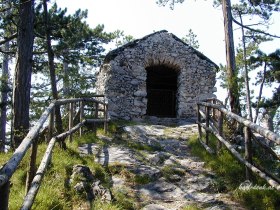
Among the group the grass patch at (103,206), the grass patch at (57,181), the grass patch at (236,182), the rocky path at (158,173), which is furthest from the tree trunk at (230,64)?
the grass patch at (103,206)

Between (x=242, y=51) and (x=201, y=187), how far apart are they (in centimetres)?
1705

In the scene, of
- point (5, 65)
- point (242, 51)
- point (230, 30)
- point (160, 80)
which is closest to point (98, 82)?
point (160, 80)

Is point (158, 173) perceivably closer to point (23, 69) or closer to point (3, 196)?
point (3, 196)

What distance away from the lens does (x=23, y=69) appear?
331 inches

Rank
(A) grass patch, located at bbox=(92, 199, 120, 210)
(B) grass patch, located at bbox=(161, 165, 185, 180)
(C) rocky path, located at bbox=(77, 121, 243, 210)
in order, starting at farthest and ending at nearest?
(B) grass patch, located at bbox=(161, 165, 185, 180) → (C) rocky path, located at bbox=(77, 121, 243, 210) → (A) grass patch, located at bbox=(92, 199, 120, 210)

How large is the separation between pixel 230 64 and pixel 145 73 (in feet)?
12.3

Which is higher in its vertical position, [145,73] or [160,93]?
[145,73]

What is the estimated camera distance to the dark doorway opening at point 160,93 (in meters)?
14.9

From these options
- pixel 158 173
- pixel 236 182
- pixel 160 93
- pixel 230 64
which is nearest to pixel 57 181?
pixel 158 173

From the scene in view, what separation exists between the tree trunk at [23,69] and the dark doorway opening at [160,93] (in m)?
7.03

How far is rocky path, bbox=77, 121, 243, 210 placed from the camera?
4785 mm

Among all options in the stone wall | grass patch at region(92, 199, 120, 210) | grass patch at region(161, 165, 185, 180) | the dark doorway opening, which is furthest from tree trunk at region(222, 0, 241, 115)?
the dark doorway opening

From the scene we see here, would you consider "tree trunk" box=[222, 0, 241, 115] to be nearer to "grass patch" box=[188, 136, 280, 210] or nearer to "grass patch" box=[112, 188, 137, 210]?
"grass patch" box=[188, 136, 280, 210]

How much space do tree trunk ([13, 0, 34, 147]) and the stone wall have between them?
3.63 metres
